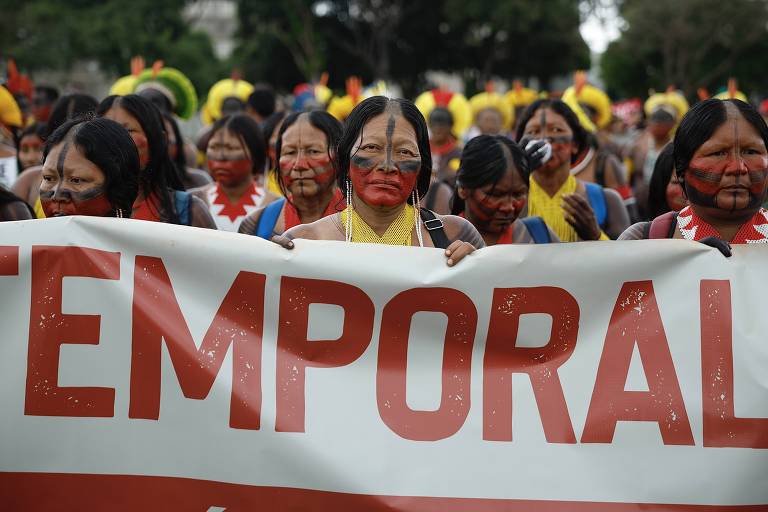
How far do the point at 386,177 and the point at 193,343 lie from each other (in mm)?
797

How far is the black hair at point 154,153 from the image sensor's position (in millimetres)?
4443

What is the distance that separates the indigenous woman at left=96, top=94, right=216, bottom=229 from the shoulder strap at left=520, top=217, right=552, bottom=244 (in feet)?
4.46

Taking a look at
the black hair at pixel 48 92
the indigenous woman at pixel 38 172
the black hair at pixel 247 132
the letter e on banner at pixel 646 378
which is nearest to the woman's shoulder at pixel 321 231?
the letter e on banner at pixel 646 378

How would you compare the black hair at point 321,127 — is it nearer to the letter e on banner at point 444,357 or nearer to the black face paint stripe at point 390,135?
the black face paint stripe at point 390,135

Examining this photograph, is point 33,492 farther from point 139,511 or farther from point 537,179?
point 537,179

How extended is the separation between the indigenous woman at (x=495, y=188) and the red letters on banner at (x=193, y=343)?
4.65 ft

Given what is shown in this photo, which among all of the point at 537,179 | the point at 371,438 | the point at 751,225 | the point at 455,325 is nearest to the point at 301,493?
the point at 371,438

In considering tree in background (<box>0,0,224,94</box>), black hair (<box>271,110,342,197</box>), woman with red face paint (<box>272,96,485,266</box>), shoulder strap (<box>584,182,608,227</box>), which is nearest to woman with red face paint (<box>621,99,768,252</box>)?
woman with red face paint (<box>272,96,485,266</box>)

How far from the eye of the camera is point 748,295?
3.19 m

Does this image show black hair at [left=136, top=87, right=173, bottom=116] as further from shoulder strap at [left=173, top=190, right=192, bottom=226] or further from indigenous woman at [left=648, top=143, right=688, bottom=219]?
indigenous woman at [left=648, top=143, right=688, bottom=219]

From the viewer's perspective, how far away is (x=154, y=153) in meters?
4.62

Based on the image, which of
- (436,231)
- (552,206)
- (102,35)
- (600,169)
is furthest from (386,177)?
(102,35)

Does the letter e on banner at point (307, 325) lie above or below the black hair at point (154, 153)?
below

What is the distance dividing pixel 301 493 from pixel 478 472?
0.52 meters
